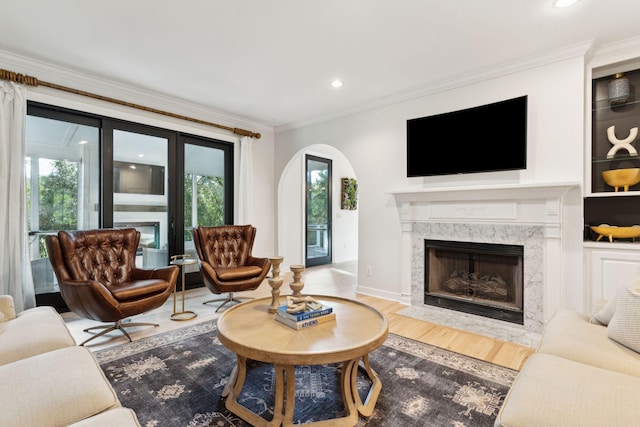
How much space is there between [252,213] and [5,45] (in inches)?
126

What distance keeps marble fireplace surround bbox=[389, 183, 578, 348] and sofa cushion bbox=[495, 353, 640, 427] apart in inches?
65.3

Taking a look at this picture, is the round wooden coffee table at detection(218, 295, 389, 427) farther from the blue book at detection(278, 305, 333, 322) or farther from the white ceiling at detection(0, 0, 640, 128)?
the white ceiling at detection(0, 0, 640, 128)

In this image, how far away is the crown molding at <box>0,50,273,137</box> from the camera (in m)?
3.00

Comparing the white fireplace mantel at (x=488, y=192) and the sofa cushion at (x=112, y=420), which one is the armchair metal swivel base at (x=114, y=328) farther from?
the white fireplace mantel at (x=488, y=192)

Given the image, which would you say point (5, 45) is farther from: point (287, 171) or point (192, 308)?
point (287, 171)

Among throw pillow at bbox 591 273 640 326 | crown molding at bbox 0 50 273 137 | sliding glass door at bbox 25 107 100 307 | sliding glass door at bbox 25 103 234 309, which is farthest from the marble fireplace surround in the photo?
sliding glass door at bbox 25 107 100 307

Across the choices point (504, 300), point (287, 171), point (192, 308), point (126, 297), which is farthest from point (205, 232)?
point (504, 300)

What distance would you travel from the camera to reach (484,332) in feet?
9.35

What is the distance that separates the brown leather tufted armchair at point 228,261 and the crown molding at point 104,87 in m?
1.71

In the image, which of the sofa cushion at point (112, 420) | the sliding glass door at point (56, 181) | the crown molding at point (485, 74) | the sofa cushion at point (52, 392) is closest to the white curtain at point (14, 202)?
the sliding glass door at point (56, 181)

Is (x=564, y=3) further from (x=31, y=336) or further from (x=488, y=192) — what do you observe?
(x=31, y=336)

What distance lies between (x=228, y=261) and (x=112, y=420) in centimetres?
300

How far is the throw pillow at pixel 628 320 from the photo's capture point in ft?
4.50

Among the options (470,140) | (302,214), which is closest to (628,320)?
(470,140)
